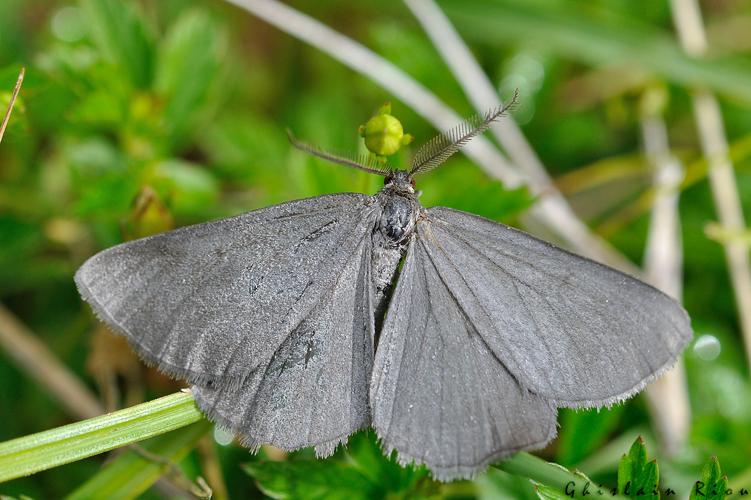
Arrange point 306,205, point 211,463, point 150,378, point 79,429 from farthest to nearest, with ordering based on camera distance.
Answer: point 150,378
point 211,463
point 306,205
point 79,429

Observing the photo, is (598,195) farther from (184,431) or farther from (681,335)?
(184,431)

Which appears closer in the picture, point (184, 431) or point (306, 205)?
point (306, 205)

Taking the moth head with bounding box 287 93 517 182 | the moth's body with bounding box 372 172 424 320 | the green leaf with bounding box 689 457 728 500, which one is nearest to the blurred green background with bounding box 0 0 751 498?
the moth head with bounding box 287 93 517 182

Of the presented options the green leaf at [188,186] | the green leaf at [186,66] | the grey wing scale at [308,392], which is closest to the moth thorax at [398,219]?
the grey wing scale at [308,392]

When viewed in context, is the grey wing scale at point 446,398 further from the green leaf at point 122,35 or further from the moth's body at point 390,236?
the green leaf at point 122,35

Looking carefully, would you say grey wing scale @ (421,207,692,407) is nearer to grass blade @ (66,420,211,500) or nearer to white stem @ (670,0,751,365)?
grass blade @ (66,420,211,500)

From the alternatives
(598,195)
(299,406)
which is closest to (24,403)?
(299,406)

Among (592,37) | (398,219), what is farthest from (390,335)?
(592,37)

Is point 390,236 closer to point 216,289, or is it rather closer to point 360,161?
point 360,161
